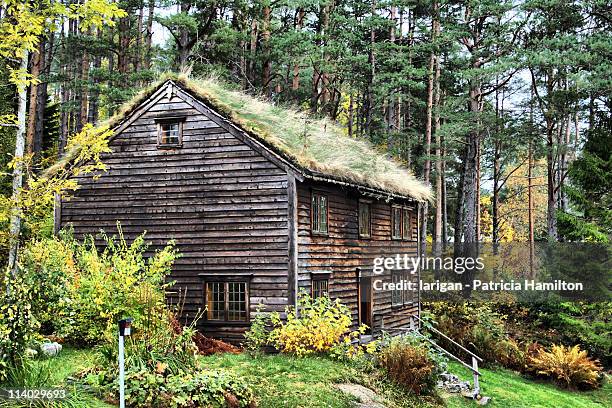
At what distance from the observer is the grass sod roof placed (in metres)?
18.4

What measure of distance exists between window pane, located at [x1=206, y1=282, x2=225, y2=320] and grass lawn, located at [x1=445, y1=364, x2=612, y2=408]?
22.4 ft

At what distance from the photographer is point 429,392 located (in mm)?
17406

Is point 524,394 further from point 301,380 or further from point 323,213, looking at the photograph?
point 301,380

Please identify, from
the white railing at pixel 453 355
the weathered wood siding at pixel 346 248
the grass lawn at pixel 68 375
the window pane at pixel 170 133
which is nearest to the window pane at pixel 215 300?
the weathered wood siding at pixel 346 248

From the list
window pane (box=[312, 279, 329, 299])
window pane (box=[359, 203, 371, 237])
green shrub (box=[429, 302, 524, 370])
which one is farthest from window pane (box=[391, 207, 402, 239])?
window pane (box=[312, 279, 329, 299])

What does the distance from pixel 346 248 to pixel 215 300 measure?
462 cm

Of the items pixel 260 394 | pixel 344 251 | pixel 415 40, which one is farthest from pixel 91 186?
pixel 415 40

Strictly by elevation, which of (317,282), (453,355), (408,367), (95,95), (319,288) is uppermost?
(95,95)

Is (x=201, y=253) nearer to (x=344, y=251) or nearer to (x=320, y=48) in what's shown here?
(x=344, y=251)

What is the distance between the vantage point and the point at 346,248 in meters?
21.1

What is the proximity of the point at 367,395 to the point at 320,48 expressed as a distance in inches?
865

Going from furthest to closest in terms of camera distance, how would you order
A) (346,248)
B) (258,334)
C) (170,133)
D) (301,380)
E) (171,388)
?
(346,248) < (170,133) < (258,334) < (301,380) < (171,388)

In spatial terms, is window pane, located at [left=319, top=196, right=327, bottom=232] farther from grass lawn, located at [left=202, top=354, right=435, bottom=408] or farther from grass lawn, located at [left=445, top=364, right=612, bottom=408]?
grass lawn, located at [left=445, top=364, right=612, bottom=408]

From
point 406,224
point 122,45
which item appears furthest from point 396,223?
point 122,45
